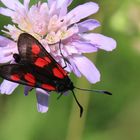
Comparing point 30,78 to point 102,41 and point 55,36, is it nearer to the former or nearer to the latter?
point 55,36

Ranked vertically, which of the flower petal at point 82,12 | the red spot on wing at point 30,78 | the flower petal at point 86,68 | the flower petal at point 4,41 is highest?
the flower petal at point 4,41

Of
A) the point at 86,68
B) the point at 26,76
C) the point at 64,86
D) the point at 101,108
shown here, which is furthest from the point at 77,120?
the point at 26,76

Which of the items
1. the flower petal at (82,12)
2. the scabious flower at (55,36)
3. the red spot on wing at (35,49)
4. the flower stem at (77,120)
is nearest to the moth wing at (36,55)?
the red spot on wing at (35,49)

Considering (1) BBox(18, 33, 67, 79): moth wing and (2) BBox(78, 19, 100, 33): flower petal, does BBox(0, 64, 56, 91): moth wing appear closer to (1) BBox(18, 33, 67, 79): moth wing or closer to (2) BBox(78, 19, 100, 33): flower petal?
(1) BBox(18, 33, 67, 79): moth wing

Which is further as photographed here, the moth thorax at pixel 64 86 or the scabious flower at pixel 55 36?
the scabious flower at pixel 55 36

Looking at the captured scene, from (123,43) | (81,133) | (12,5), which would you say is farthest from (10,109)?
(12,5)

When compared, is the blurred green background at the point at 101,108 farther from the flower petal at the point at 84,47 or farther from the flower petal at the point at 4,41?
the flower petal at the point at 4,41

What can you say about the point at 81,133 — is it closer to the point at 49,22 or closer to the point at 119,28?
the point at 119,28
